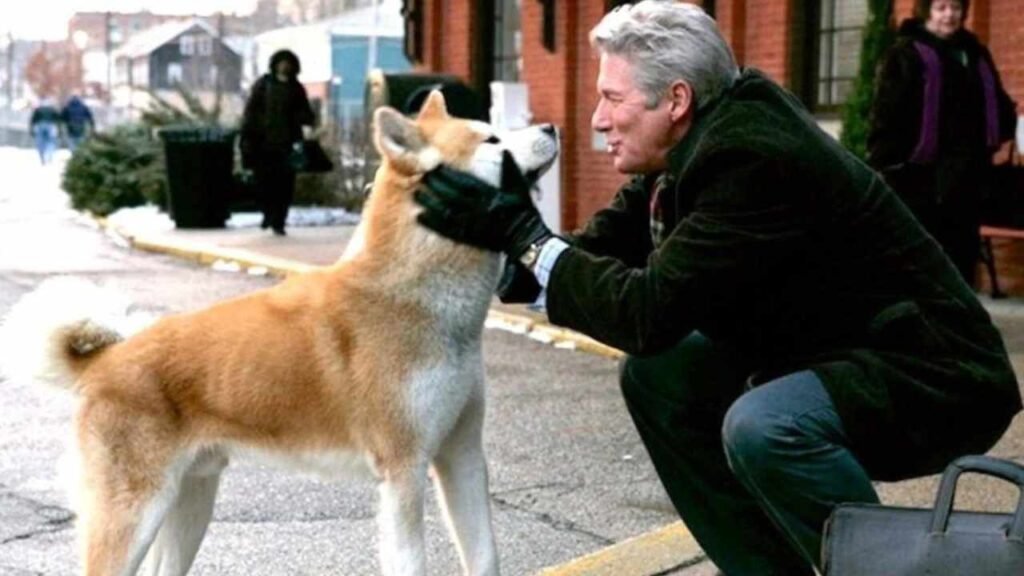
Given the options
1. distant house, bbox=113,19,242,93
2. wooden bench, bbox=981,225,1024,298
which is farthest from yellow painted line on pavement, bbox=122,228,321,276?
distant house, bbox=113,19,242,93

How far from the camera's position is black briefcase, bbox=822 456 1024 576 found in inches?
126

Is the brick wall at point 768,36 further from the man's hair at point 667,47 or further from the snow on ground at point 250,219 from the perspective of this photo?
the man's hair at point 667,47

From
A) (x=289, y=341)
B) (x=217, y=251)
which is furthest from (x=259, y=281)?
(x=289, y=341)

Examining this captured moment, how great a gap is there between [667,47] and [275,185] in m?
14.1

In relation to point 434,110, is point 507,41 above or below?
above

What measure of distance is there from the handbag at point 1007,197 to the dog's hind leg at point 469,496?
275 inches

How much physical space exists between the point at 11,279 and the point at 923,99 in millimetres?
8238

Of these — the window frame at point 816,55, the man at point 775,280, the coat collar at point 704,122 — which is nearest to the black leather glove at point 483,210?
the man at point 775,280

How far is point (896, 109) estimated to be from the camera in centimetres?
856

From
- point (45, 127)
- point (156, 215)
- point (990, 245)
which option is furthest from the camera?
point (45, 127)

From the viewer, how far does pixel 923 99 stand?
8602mm

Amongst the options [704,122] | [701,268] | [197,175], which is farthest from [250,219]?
[701,268]

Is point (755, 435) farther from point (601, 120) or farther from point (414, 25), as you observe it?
point (414, 25)

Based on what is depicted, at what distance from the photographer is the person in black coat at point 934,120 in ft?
28.1
